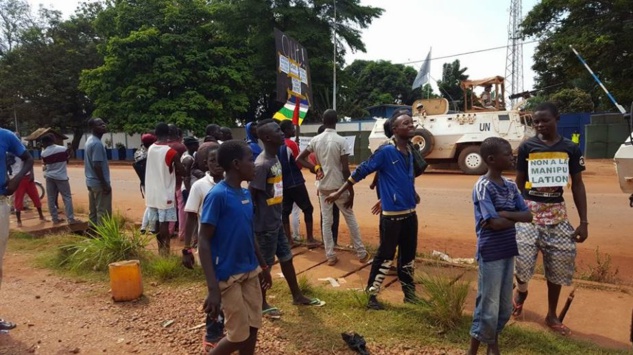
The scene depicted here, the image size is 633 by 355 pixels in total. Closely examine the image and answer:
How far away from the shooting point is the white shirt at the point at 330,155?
527 cm

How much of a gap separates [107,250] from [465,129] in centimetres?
1267

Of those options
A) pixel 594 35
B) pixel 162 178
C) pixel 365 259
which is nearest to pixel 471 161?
pixel 594 35

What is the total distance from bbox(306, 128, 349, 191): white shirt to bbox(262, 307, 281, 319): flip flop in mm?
1829

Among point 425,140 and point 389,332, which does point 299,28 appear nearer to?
point 425,140

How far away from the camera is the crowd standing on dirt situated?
264 centimetres

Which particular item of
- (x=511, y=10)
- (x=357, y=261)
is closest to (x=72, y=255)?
(x=357, y=261)

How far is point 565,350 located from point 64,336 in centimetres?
377

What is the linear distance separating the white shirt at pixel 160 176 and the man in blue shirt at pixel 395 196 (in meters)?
2.54

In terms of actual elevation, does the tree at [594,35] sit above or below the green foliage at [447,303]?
above

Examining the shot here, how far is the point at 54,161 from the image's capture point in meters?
7.19

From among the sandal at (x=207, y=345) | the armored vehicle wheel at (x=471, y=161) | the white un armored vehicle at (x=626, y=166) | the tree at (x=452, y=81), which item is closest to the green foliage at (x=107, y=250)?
the sandal at (x=207, y=345)

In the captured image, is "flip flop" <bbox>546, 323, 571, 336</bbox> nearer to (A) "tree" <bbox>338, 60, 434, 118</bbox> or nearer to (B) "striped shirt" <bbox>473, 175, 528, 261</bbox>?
(B) "striped shirt" <bbox>473, 175, 528, 261</bbox>

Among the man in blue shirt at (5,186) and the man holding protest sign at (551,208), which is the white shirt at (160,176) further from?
the man holding protest sign at (551,208)

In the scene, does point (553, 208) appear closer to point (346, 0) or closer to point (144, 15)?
point (346, 0)
